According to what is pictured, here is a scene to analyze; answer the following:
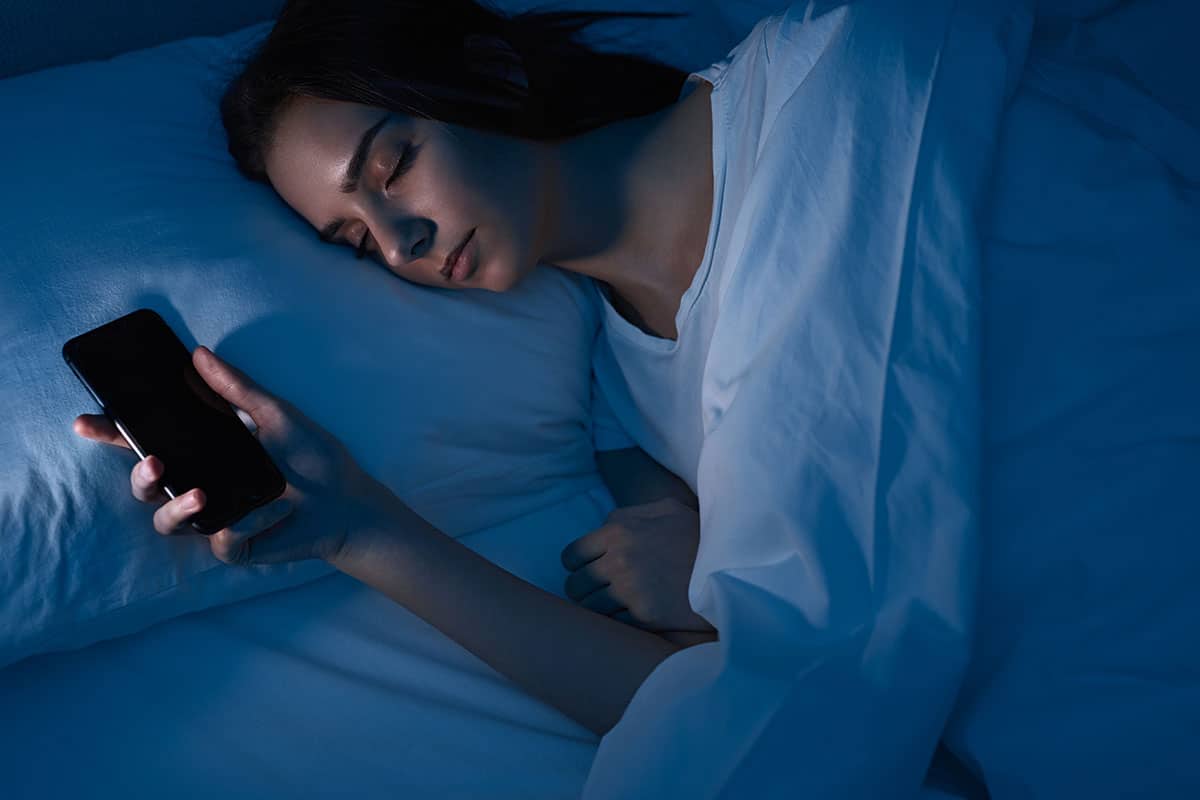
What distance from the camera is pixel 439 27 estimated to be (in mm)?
992

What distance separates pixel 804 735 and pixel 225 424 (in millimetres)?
548

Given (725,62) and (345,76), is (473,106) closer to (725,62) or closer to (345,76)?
(345,76)

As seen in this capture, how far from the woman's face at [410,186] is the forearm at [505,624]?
0.84 feet

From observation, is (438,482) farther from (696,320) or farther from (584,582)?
(696,320)

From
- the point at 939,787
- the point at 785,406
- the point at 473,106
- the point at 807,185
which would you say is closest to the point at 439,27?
the point at 473,106

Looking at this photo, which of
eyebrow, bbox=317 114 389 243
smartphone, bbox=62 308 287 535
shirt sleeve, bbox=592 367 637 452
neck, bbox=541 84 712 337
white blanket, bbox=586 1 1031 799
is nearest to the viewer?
white blanket, bbox=586 1 1031 799

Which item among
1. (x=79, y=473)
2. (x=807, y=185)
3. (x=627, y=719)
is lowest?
(x=627, y=719)

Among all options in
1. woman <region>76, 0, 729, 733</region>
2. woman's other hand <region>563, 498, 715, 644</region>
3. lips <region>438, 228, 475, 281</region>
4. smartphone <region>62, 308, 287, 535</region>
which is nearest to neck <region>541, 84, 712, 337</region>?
woman <region>76, 0, 729, 733</region>

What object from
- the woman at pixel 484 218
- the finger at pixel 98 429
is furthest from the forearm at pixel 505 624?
the finger at pixel 98 429

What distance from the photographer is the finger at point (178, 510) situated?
769 millimetres

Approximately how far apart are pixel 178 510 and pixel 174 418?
0.29ft

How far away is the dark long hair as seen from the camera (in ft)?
3.04

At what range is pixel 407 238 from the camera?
91 cm

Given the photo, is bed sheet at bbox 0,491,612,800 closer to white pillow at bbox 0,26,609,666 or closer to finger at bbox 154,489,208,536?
white pillow at bbox 0,26,609,666
